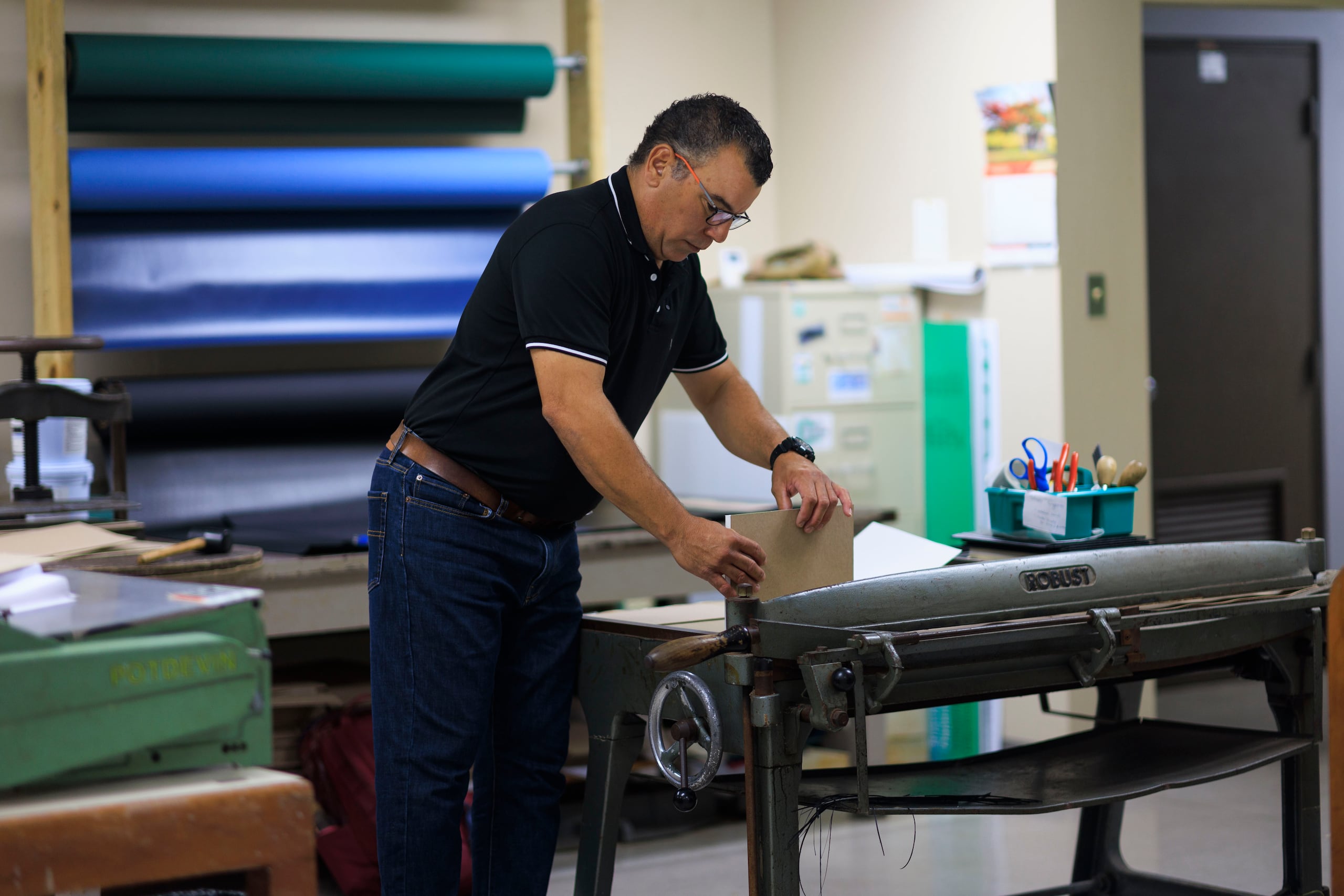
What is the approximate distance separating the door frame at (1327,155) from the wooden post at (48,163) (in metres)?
3.38

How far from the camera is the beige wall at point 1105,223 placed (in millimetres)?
4098

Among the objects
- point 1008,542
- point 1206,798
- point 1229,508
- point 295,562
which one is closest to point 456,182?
point 295,562

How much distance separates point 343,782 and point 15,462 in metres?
1.02

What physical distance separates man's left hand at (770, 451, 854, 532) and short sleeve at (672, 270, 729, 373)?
0.24m

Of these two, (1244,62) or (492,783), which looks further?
(1244,62)

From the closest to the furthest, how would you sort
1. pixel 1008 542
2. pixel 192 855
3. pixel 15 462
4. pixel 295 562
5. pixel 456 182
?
pixel 192 855 → pixel 1008 542 → pixel 295 562 → pixel 15 462 → pixel 456 182

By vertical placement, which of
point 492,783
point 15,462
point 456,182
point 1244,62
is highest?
point 1244,62

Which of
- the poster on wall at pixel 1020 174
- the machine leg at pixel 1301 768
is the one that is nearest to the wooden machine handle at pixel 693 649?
the machine leg at pixel 1301 768

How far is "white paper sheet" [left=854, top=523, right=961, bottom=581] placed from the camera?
2.11 meters

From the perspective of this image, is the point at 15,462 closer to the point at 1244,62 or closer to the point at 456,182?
the point at 456,182

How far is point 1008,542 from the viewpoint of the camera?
2322 millimetres

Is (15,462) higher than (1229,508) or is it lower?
higher

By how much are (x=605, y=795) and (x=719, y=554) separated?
1.52 feet

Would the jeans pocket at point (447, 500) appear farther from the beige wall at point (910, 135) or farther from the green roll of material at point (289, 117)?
the beige wall at point (910, 135)
